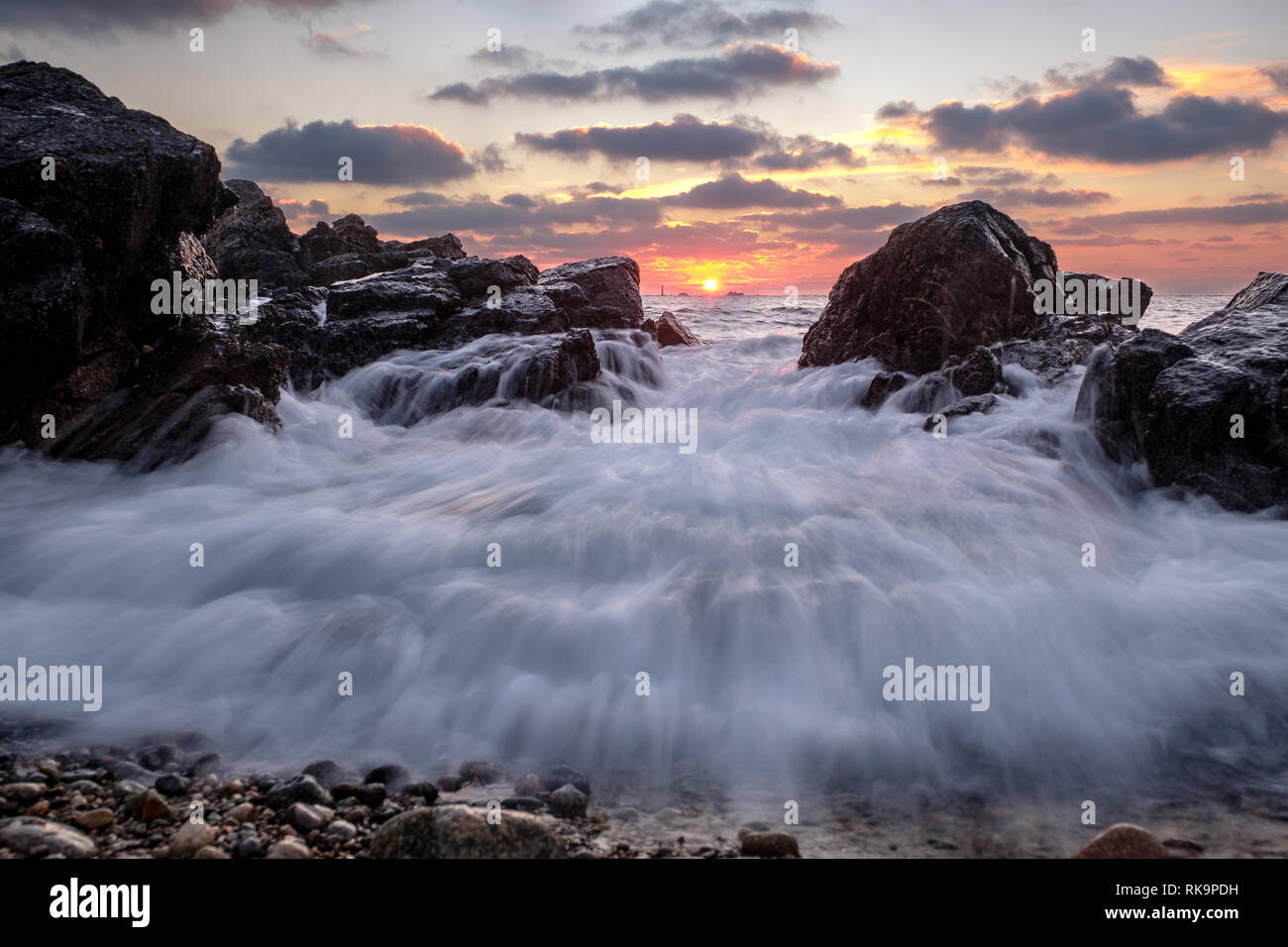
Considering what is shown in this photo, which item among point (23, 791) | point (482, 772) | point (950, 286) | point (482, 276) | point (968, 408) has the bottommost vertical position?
point (482, 772)

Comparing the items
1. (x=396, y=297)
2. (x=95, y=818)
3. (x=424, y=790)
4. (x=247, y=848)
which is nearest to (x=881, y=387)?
(x=396, y=297)

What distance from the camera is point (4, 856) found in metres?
3.22

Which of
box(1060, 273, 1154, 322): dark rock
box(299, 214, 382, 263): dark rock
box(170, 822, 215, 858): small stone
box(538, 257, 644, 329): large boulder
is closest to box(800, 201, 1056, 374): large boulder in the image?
box(1060, 273, 1154, 322): dark rock

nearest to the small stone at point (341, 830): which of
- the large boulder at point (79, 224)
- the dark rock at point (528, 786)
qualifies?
the dark rock at point (528, 786)

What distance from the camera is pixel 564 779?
13.5 ft

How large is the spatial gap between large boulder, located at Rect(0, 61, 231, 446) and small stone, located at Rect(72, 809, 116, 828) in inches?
218

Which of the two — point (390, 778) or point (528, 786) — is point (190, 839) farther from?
point (528, 786)

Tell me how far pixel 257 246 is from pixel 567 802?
29.7 metres

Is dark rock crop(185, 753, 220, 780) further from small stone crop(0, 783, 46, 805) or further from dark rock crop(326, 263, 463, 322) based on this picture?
dark rock crop(326, 263, 463, 322)

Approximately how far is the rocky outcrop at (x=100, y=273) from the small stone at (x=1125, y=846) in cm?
917

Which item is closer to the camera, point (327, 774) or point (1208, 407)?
point (327, 774)

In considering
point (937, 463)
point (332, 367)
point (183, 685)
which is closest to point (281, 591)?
point (183, 685)

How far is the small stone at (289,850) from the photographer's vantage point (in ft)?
11.0

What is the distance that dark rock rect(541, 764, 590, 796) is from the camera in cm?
405
